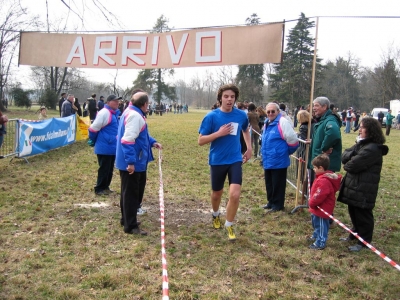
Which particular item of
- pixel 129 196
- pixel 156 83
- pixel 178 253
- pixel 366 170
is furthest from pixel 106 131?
pixel 156 83

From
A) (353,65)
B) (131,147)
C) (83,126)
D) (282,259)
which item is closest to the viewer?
(282,259)

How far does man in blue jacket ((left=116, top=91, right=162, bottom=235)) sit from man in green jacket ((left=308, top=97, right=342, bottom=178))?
257 cm

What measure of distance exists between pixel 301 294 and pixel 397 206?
4.35 metres

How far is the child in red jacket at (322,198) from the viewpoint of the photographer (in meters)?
4.40

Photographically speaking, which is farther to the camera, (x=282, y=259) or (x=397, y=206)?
(x=397, y=206)

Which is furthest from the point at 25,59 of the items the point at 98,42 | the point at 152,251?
the point at 152,251

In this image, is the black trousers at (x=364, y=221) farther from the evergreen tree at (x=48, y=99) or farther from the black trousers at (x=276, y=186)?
the evergreen tree at (x=48, y=99)

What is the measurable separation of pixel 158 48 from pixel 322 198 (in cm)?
388

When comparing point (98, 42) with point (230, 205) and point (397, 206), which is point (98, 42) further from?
point (397, 206)

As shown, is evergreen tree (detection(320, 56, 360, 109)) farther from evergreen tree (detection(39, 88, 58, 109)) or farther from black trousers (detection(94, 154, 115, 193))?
black trousers (detection(94, 154, 115, 193))

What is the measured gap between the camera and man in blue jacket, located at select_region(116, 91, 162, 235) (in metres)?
4.46

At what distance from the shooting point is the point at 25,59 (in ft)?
23.1

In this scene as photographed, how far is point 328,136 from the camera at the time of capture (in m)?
5.11

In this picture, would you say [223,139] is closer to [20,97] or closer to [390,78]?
[20,97]
